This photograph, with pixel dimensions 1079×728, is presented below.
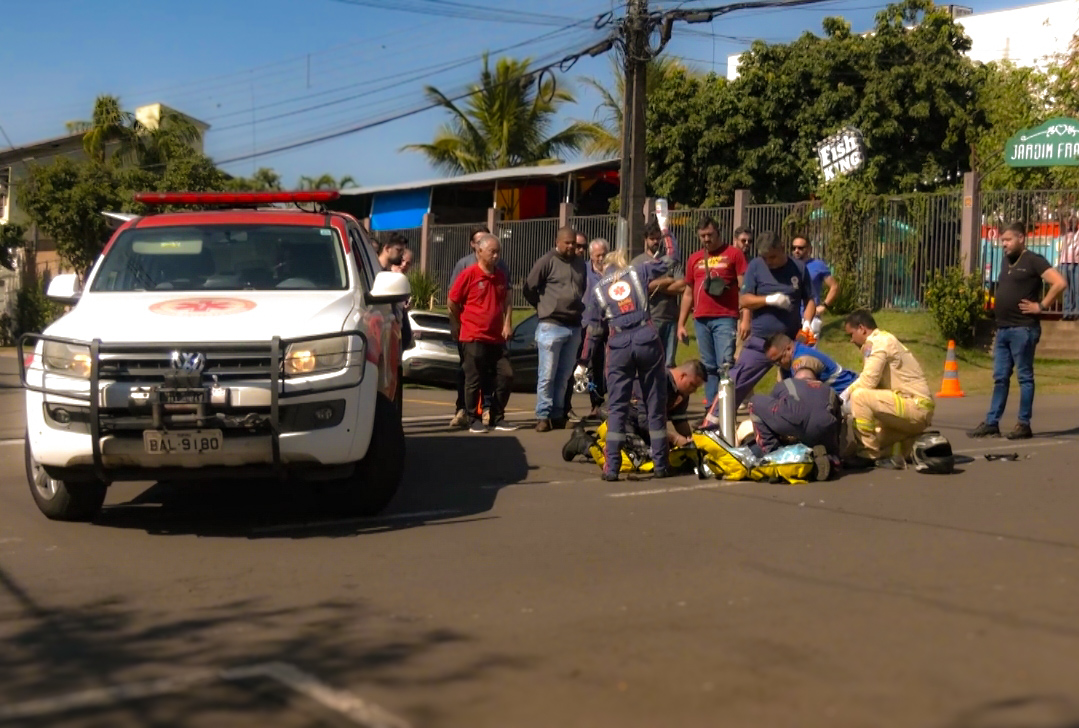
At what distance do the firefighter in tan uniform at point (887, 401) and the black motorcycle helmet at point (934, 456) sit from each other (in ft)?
0.59

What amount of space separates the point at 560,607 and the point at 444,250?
26160 mm

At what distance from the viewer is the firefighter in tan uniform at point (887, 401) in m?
9.20

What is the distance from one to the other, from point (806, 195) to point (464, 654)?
2747 centimetres

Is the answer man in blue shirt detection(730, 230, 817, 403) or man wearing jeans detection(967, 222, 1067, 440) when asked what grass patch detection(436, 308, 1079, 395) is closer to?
man wearing jeans detection(967, 222, 1067, 440)

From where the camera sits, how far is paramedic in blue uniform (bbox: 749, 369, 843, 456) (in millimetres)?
8844

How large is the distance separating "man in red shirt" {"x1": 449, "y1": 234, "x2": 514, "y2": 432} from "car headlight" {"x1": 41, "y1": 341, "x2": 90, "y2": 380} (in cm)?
499

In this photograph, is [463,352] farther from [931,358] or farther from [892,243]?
[892,243]

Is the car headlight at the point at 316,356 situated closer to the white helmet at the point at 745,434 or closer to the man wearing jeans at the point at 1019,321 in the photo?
the white helmet at the point at 745,434

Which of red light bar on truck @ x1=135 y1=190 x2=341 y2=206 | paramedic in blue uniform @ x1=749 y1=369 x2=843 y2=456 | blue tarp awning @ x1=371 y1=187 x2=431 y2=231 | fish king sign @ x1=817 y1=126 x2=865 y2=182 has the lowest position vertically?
paramedic in blue uniform @ x1=749 y1=369 x2=843 y2=456

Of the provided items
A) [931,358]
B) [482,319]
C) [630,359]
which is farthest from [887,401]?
[931,358]

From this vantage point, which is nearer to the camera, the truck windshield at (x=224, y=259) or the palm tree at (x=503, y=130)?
the truck windshield at (x=224, y=259)

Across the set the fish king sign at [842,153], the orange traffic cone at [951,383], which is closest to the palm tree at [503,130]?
the fish king sign at [842,153]

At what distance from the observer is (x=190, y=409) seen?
6.92 metres

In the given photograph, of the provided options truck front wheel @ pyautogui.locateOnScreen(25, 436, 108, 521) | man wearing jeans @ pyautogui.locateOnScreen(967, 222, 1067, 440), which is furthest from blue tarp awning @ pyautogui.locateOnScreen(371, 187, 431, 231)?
truck front wheel @ pyautogui.locateOnScreen(25, 436, 108, 521)
